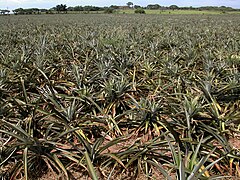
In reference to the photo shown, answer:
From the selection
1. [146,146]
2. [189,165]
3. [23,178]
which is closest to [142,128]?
[146,146]

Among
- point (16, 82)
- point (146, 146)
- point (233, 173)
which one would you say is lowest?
point (233, 173)

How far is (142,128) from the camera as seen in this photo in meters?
2.79

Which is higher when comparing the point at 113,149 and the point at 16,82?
the point at 16,82

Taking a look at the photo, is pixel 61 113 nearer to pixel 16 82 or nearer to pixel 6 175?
pixel 6 175

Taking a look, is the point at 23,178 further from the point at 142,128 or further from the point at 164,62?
the point at 164,62

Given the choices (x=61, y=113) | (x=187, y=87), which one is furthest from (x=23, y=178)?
(x=187, y=87)

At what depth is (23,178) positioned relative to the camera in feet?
6.69

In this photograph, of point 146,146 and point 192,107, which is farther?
point 192,107

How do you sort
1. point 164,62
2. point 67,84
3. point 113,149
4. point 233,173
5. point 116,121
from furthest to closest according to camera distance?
point 164,62 → point 67,84 → point 116,121 → point 113,149 → point 233,173

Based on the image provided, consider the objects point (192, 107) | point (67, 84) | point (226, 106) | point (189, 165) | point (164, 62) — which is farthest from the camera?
point (164, 62)

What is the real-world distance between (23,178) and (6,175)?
0.51 feet

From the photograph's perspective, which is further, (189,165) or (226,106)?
(226,106)

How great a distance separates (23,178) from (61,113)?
3.03 ft

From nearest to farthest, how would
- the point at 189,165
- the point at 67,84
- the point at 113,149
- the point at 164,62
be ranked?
the point at 189,165 → the point at 113,149 → the point at 67,84 → the point at 164,62
